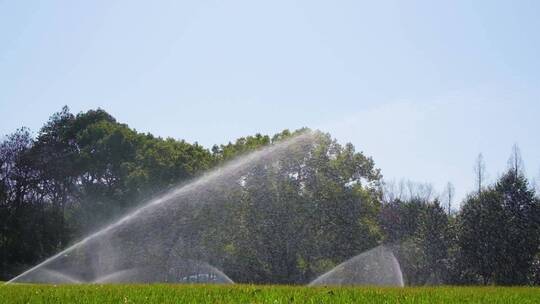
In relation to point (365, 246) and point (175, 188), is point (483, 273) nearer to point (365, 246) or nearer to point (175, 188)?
point (365, 246)

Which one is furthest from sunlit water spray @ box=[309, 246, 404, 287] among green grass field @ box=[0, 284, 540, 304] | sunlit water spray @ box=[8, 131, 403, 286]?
green grass field @ box=[0, 284, 540, 304]

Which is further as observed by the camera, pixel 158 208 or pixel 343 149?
pixel 158 208

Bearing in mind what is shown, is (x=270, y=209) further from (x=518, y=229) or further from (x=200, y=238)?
(x=518, y=229)

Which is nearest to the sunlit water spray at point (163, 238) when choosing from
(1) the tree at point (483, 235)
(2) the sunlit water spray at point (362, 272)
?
(2) the sunlit water spray at point (362, 272)

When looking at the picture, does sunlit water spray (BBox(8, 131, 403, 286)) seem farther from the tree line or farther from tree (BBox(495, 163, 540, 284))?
tree (BBox(495, 163, 540, 284))

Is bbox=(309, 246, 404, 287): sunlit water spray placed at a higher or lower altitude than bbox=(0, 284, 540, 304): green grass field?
lower

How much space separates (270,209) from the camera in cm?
4191

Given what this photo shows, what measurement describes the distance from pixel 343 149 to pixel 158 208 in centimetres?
1586

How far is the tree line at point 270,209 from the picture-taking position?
136 ft

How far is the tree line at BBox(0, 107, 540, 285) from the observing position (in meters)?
41.4

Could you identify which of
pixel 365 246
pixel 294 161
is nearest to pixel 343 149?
pixel 294 161

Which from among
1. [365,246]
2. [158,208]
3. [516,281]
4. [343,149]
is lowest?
[516,281]

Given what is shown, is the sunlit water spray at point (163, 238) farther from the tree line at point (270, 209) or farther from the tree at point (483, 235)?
the tree at point (483, 235)

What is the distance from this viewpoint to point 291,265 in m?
41.9
